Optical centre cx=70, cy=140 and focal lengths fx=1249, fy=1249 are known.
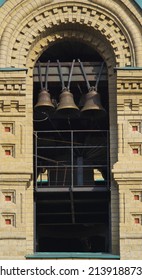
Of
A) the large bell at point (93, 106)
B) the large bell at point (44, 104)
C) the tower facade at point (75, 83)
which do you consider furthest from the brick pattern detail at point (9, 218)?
the large bell at point (93, 106)

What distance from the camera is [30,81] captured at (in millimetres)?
25766

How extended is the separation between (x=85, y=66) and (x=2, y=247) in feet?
14.1

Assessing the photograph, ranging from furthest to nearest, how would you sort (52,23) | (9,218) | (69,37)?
1. (69,37)
2. (52,23)
3. (9,218)

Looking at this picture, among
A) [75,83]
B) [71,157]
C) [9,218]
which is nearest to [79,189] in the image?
[71,157]

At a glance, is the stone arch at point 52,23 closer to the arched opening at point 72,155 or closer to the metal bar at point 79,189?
the arched opening at point 72,155

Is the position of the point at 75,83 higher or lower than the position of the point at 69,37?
lower

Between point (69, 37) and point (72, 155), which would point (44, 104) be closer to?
point (72, 155)

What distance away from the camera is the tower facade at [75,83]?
24703 millimetres

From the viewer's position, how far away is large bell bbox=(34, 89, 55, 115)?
2541cm

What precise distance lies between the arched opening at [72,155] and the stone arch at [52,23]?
0.68 m

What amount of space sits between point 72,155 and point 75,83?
155cm

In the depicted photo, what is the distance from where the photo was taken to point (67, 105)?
25312 millimetres

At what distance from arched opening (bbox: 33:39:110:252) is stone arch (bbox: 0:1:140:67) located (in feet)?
2.24

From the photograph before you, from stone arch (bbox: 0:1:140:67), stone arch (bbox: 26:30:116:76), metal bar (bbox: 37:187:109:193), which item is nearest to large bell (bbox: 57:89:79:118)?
stone arch (bbox: 26:30:116:76)
